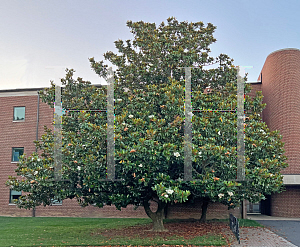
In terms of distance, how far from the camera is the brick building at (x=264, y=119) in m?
25.7

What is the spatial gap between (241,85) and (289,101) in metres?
12.9

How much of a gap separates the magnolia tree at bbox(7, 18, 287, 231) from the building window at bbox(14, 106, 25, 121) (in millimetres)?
13776

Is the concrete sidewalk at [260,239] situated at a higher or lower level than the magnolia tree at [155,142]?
lower

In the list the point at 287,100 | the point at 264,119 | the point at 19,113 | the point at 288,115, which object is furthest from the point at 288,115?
the point at 19,113

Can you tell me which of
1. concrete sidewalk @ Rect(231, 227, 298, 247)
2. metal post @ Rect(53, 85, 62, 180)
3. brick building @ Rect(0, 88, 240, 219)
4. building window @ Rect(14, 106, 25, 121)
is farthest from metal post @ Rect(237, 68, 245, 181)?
building window @ Rect(14, 106, 25, 121)

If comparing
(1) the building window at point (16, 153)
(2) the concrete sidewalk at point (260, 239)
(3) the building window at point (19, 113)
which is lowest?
(2) the concrete sidewalk at point (260, 239)

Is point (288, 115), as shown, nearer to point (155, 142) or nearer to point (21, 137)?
point (155, 142)

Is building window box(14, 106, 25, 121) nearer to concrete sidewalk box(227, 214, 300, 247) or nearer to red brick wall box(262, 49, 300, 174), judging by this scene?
concrete sidewalk box(227, 214, 300, 247)

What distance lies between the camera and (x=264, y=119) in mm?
29234

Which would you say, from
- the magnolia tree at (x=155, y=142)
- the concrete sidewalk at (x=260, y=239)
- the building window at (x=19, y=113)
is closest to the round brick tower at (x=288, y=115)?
the concrete sidewalk at (x=260, y=239)

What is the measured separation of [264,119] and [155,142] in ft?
66.2

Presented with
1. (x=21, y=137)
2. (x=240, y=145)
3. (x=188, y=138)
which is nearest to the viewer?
(x=188, y=138)

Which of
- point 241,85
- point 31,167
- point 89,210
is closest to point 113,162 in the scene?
point 31,167

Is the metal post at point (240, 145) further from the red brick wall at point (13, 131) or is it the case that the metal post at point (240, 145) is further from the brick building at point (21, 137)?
the red brick wall at point (13, 131)
